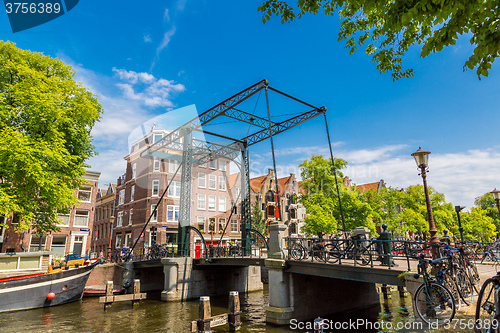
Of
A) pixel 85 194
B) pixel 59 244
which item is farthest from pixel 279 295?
pixel 85 194

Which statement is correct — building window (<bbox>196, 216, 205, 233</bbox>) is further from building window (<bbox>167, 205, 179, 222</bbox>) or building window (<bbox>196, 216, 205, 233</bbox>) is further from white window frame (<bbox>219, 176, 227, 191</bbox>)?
white window frame (<bbox>219, 176, 227, 191</bbox>)

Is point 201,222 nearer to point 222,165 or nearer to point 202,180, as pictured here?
point 202,180

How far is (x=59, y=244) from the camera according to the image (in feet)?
88.9

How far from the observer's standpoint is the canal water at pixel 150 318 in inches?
446

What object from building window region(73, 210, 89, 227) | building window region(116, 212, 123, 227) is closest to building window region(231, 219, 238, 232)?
building window region(116, 212, 123, 227)

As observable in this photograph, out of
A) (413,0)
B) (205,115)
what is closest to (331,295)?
(205,115)

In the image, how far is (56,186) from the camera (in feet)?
47.3

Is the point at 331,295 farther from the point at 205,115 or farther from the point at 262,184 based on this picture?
the point at 262,184

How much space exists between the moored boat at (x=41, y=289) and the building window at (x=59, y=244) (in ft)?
38.3

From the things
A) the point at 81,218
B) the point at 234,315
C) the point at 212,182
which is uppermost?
the point at 212,182

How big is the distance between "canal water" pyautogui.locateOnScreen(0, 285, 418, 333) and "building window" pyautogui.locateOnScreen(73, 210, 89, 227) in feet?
43.8

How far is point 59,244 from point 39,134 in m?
16.3

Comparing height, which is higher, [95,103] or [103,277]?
[95,103]

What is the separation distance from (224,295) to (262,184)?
22.5 metres
